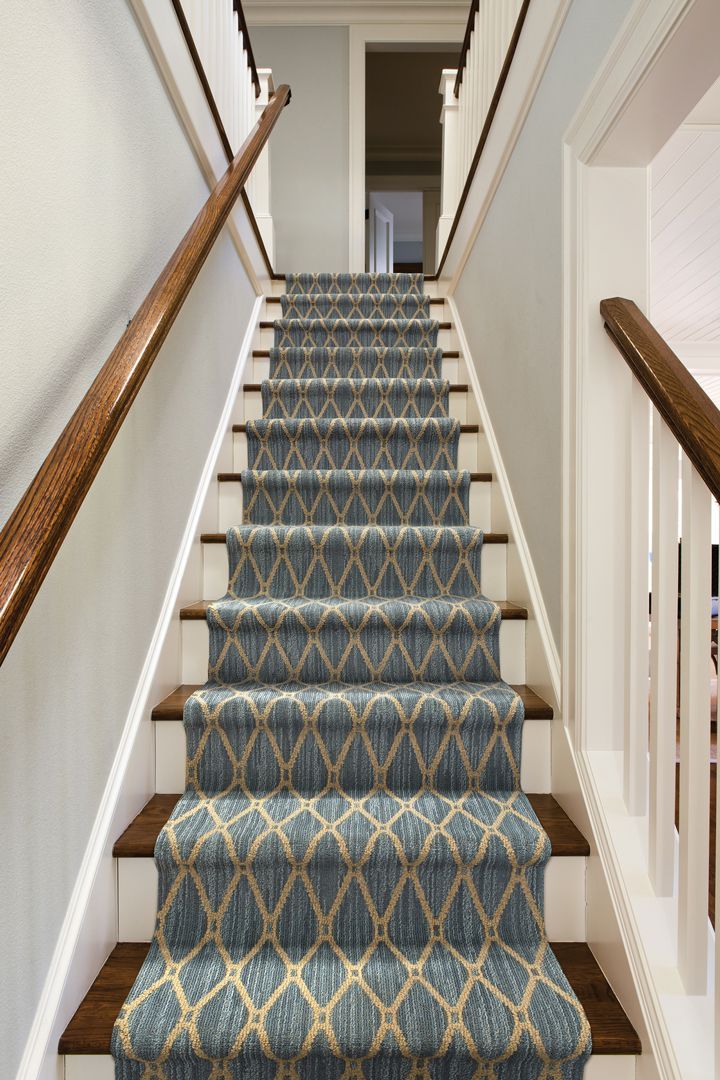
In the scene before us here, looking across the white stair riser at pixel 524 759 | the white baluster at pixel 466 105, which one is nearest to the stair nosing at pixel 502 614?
the white stair riser at pixel 524 759

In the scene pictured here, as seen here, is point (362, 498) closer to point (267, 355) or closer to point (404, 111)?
point (267, 355)

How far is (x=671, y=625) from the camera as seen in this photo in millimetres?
1102

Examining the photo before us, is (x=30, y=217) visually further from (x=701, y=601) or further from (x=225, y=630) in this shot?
(x=701, y=601)

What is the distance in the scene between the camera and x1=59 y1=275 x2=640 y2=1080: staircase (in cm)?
102

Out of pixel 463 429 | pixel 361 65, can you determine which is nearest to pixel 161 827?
pixel 463 429

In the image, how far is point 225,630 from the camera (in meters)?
1.63

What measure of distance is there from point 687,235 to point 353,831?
322 centimetres

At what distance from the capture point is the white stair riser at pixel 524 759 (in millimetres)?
1425

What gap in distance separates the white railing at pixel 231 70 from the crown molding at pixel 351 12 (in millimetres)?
1861

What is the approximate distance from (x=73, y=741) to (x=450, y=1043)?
28.9 inches

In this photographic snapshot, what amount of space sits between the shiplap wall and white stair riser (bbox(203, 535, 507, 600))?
1.70 metres

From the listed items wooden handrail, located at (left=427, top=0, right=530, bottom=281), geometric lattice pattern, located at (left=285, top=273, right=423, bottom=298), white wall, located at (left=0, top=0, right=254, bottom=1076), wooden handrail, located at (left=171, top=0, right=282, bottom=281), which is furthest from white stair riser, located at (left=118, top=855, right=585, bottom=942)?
geometric lattice pattern, located at (left=285, top=273, right=423, bottom=298)

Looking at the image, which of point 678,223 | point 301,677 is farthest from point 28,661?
point 678,223

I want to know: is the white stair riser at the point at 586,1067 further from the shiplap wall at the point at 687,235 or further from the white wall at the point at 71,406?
the shiplap wall at the point at 687,235
